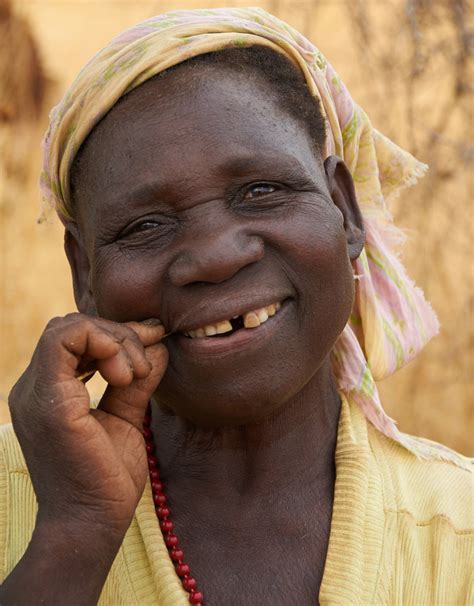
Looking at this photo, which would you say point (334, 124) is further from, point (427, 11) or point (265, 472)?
point (427, 11)

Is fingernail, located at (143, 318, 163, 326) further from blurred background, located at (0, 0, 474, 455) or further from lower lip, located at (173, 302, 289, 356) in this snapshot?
blurred background, located at (0, 0, 474, 455)

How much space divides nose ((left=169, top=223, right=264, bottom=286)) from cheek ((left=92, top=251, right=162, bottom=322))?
0.07 m

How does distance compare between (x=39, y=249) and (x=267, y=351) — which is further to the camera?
(x=39, y=249)

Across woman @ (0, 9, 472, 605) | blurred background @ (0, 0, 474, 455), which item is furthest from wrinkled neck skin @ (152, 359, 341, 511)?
blurred background @ (0, 0, 474, 455)

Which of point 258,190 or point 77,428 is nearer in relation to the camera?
point 77,428

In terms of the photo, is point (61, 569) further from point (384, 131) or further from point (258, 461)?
point (384, 131)

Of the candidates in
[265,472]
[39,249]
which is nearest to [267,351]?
[265,472]

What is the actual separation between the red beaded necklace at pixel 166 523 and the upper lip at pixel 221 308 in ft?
1.48

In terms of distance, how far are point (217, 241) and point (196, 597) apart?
2.34ft

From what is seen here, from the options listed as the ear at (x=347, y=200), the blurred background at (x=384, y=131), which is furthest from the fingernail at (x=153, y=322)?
the blurred background at (x=384, y=131)

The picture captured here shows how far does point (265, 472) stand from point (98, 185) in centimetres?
72

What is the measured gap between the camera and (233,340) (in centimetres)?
186

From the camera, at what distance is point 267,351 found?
187 centimetres

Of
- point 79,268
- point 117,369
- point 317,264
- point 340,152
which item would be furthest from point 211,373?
point 340,152
